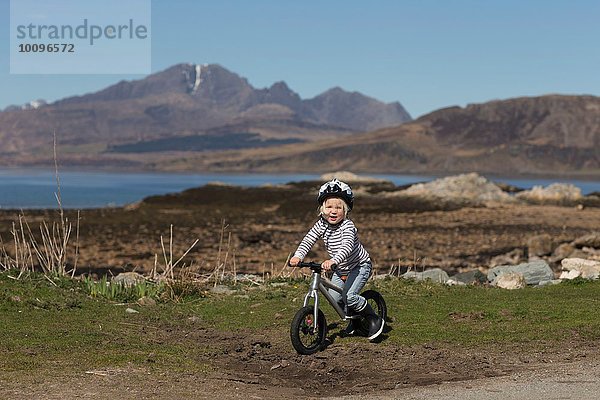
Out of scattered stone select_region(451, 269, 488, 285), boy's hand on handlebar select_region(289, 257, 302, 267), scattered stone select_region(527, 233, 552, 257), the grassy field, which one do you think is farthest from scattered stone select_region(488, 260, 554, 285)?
scattered stone select_region(527, 233, 552, 257)

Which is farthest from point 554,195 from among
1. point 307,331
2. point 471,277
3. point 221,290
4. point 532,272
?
point 307,331

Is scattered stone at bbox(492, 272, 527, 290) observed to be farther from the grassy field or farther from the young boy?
the young boy

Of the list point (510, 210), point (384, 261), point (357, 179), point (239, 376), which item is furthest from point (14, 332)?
point (357, 179)

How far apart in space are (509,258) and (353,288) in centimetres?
2315

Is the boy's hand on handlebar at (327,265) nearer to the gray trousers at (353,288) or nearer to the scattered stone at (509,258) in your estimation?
the gray trousers at (353,288)

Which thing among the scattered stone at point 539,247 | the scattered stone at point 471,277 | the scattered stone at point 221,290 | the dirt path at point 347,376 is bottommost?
the scattered stone at point 539,247

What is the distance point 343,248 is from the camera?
12031mm

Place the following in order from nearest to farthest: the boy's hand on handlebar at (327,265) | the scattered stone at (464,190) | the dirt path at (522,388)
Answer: the dirt path at (522,388)
the boy's hand on handlebar at (327,265)
the scattered stone at (464,190)

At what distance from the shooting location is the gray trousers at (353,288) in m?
12.4

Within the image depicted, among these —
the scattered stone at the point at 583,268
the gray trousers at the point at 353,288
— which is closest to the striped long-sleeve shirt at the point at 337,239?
the gray trousers at the point at 353,288

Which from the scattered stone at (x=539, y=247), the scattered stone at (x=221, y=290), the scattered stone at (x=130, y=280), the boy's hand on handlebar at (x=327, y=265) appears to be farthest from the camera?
the scattered stone at (x=539, y=247)

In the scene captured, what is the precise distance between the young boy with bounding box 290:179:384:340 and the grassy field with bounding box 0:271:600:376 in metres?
0.66

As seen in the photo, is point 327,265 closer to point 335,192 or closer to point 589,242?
point 335,192

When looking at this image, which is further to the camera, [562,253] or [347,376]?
[562,253]
